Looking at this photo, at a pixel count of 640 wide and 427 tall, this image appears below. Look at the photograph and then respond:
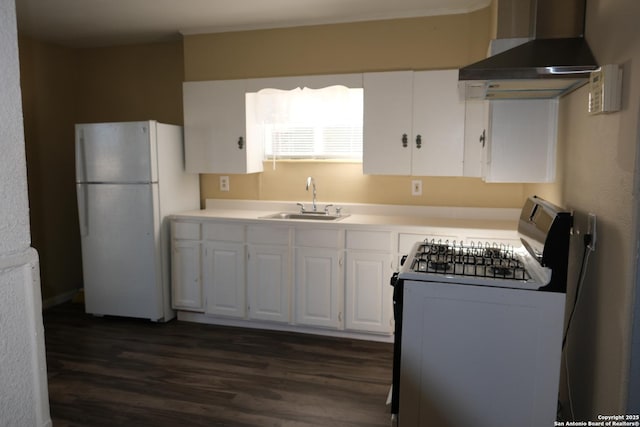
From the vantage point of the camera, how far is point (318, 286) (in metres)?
3.69

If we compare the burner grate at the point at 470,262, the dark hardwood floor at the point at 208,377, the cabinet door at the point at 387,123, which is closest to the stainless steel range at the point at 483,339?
the burner grate at the point at 470,262

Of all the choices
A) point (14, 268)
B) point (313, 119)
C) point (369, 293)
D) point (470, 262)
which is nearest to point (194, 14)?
point (313, 119)

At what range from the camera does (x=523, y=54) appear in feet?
6.95

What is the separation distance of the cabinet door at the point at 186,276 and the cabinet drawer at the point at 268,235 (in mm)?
489

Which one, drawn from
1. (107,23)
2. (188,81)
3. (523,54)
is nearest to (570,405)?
(523,54)

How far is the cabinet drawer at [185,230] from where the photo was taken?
397 centimetres

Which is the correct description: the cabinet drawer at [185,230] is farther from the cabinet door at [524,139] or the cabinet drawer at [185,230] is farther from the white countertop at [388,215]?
the cabinet door at [524,139]

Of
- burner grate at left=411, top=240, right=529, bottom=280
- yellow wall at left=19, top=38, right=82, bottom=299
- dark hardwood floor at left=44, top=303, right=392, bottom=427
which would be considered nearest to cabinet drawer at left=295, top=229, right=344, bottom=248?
dark hardwood floor at left=44, top=303, right=392, bottom=427

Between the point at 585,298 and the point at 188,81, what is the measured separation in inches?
134

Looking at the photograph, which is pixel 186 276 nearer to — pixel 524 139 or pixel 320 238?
pixel 320 238

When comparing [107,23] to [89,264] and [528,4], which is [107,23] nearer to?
[89,264]

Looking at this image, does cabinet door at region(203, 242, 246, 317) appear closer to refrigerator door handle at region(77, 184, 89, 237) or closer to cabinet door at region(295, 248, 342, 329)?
cabinet door at region(295, 248, 342, 329)

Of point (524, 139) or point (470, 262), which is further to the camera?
point (524, 139)

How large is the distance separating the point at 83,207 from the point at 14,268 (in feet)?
11.1
